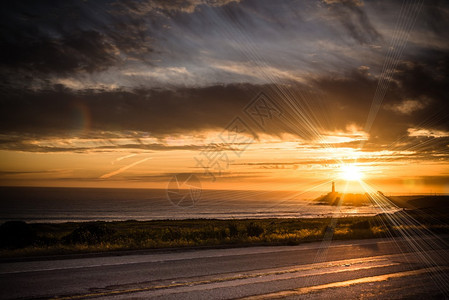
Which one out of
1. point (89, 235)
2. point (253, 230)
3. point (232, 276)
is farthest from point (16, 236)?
point (232, 276)

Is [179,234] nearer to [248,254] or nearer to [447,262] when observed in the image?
[248,254]

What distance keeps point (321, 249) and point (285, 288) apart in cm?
767

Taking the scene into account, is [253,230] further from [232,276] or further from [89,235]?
[232,276]

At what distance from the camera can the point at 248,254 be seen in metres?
13.3

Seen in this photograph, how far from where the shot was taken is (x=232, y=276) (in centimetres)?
923

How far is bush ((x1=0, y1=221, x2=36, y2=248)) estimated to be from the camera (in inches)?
551

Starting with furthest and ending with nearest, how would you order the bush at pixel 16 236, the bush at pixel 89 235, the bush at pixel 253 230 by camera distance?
the bush at pixel 253 230, the bush at pixel 89 235, the bush at pixel 16 236

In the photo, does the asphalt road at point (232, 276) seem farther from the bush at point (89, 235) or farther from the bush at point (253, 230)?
the bush at point (253, 230)

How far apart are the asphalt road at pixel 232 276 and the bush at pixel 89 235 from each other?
4.01m

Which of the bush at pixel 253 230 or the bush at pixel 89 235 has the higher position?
the bush at pixel 89 235

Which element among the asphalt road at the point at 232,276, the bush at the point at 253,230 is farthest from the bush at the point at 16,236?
the bush at the point at 253,230

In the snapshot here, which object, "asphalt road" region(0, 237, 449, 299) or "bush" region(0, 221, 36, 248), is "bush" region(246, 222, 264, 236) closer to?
"asphalt road" region(0, 237, 449, 299)

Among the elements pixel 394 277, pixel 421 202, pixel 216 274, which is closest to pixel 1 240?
pixel 216 274

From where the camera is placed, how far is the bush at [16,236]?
14000mm
